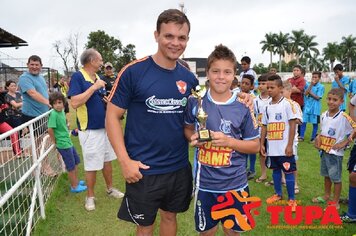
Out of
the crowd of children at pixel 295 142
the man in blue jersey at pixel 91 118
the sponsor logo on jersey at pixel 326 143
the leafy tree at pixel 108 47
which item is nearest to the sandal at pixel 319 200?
the crowd of children at pixel 295 142

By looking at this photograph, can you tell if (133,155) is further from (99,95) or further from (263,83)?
(263,83)

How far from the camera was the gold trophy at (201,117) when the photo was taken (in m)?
2.32

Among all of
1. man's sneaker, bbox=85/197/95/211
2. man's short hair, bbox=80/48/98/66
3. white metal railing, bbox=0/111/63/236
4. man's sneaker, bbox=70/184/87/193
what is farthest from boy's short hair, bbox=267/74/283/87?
man's sneaker, bbox=70/184/87/193

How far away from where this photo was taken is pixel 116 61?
155 feet

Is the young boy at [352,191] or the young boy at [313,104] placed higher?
the young boy at [313,104]

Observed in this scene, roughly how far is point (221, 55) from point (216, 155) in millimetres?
842

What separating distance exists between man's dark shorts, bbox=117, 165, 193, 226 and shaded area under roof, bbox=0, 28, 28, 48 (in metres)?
11.5

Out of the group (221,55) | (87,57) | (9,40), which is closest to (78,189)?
(87,57)

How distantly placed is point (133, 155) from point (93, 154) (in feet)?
6.61

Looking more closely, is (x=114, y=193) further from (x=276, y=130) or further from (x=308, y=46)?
(x=308, y=46)

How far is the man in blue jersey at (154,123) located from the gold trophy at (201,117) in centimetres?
10

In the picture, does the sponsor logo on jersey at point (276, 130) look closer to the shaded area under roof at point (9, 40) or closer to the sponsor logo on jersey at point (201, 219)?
the sponsor logo on jersey at point (201, 219)

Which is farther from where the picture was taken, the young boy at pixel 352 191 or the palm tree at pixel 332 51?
the palm tree at pixel 332 51

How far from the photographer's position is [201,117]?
2.42 m
